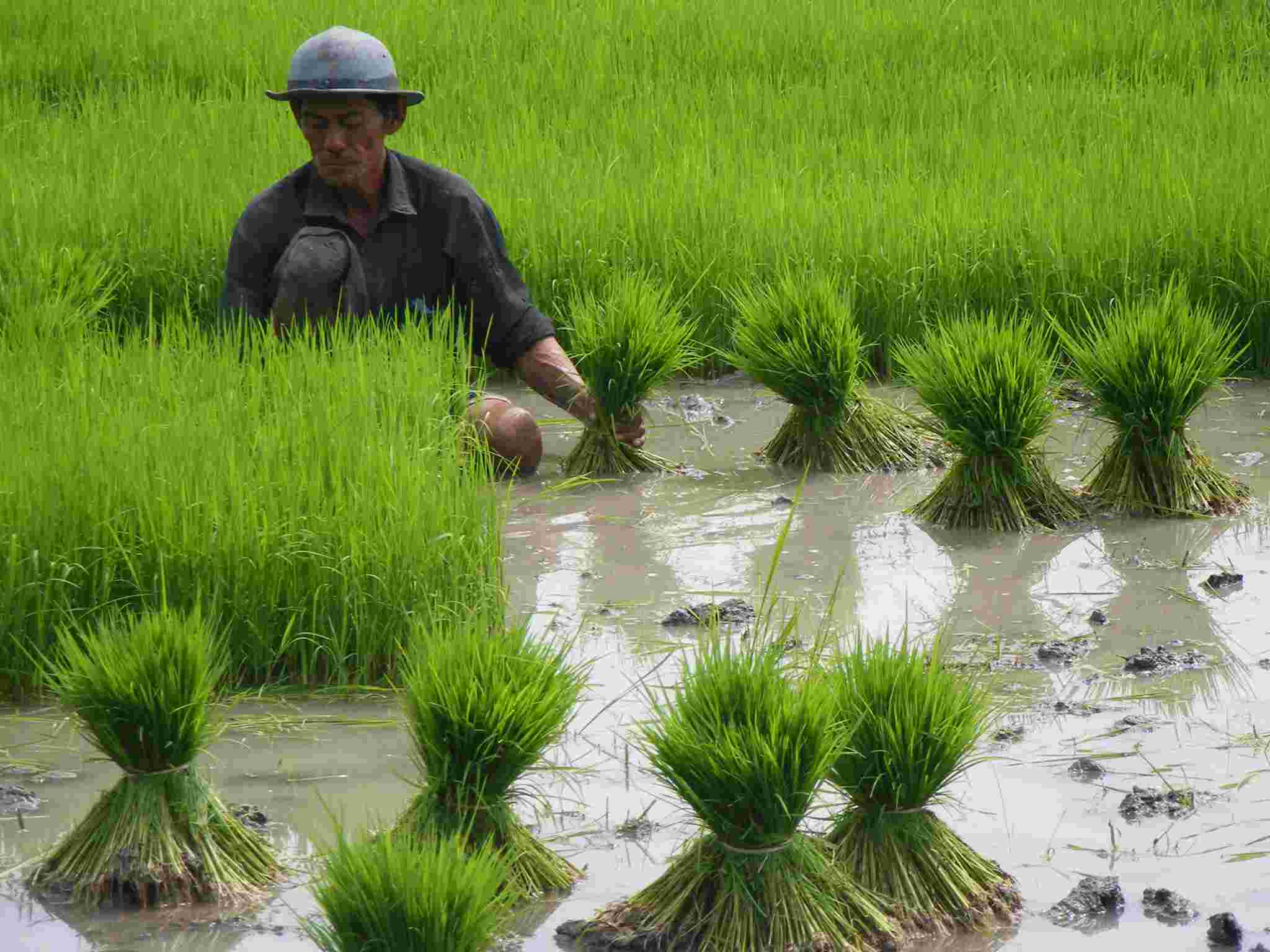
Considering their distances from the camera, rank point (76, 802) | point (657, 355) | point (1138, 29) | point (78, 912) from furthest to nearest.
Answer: point (1138, 29) < point (657, 355) < point (76, 802) < point (78, 912)

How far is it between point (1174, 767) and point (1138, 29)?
7.63m

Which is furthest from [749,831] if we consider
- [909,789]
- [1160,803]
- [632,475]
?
[632,475]

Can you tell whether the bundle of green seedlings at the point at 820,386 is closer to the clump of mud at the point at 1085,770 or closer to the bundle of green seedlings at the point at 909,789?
the clump of mud at the point at 1085,770

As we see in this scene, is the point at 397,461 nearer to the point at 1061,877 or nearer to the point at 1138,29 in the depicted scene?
the point at 1061,877

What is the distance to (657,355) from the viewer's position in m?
5.39

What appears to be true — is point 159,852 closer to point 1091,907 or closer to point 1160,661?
point 1091,907

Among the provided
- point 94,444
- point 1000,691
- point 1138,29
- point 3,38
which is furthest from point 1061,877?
point 3,38

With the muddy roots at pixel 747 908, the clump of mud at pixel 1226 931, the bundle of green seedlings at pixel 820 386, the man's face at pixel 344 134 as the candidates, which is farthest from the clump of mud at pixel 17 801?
the bundle of green seedlings at pixel 820 386

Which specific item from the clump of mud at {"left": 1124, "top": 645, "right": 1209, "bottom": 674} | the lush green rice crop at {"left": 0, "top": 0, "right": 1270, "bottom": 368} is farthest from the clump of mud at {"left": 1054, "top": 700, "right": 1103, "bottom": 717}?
the lush green rice crop at {"left": 0, "top": 0, "right": 1270, "bottom": 368}

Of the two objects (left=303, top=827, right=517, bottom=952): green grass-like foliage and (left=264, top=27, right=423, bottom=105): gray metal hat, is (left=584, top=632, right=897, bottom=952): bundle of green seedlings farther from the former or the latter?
(left=264, top=27, right=423, bottom=105): gray metal hat

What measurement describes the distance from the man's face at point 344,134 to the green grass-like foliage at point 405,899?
313 cm

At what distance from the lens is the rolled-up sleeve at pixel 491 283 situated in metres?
5.45

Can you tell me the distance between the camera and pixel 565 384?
5523 mm

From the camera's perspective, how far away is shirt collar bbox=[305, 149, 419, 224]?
538 centimetres
